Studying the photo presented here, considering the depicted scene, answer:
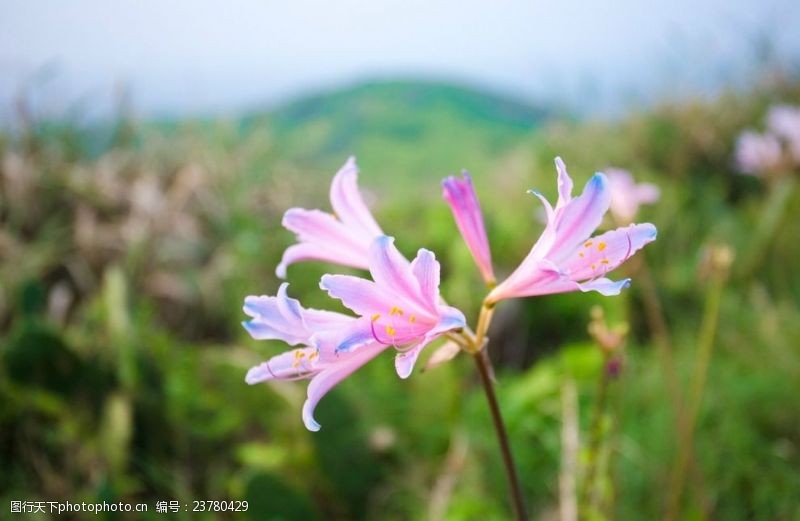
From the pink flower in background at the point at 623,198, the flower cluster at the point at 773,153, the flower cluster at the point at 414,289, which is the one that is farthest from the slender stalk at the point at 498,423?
the flower cluster at the point at 773,153

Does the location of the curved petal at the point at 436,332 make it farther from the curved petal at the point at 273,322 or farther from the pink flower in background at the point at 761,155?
the pink flower in background at the point at 761,155

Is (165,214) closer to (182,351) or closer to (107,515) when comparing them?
(182,351)

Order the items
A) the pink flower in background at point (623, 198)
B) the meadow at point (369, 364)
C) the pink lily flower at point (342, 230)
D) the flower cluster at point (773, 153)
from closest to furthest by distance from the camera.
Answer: the pink lily flower at point (342, 230)
the pink flower in background at point (623, 198)
the meadow at point (369, 364)
the flower cluster at point (773, 153)

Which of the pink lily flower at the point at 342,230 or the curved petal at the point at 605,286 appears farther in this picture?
the pink lily flower at the point at 342,230

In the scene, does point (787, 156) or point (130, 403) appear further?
point (787, 156)

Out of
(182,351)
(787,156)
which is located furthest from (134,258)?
(787,156)

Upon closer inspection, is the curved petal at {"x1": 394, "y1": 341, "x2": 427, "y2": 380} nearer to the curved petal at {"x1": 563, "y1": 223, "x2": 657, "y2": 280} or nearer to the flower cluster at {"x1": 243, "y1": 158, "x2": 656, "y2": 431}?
the flower cluster at {"x1": 243, "y1": 158, "x2": 656, "y2": 431}

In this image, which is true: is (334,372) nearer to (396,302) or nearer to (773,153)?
(396,302)

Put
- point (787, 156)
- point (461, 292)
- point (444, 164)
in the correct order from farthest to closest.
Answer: point (444, 164)
point (787, 156)
point (461, 292)
